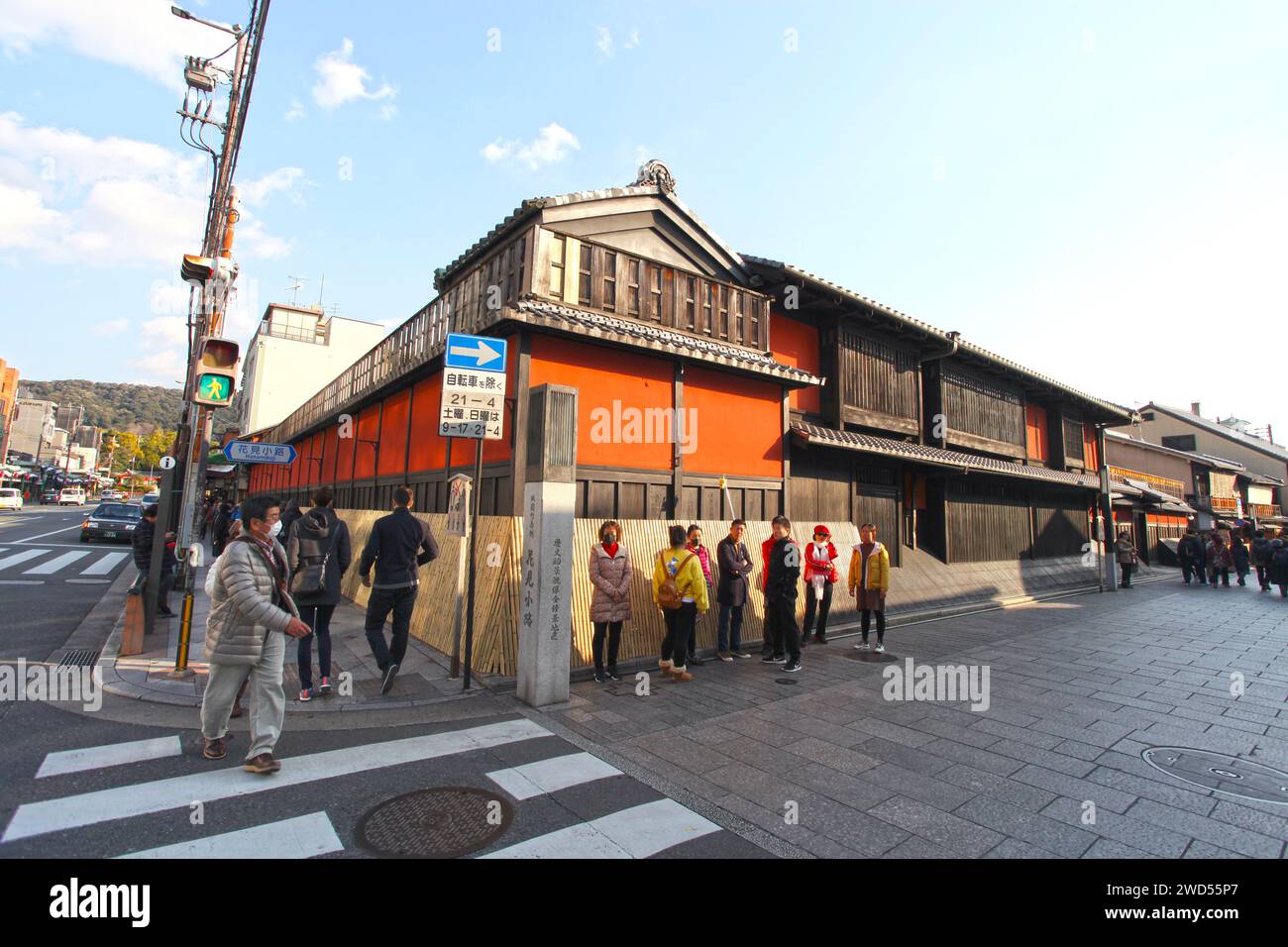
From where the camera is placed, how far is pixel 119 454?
86.2 m

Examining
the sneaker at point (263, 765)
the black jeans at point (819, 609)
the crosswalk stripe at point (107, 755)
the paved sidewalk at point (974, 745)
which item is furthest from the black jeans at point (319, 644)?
the black jeans at point (819, 609)

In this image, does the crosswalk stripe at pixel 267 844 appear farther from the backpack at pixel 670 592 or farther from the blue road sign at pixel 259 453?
the blue road sign at pixel 259 453

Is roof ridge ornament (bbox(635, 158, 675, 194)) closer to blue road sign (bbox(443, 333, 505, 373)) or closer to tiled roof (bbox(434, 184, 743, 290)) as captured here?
tiled roof (bbox(434, 184, 743, 290))

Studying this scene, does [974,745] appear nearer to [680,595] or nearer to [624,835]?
[680,595]

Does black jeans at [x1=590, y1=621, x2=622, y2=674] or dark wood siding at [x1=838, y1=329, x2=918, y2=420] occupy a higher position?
dark wood siding at [x1=838, y1=329, x2=918, y2=420]

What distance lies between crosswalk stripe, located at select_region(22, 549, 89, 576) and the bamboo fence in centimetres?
1209

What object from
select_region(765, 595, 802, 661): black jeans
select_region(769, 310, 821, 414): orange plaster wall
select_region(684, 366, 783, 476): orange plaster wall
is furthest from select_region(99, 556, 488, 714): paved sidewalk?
select_region(769, 310, 821, 414): orange plaster wall

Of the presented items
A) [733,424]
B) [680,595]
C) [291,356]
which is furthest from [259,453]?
[291,356]

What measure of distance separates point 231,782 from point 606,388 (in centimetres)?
694

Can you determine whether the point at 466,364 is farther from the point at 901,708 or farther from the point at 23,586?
the point at 23,586

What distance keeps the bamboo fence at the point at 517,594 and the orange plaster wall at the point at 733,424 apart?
1406mm

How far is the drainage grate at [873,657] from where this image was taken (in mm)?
8711

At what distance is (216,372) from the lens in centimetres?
771

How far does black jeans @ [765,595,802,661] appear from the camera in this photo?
7973 mm
